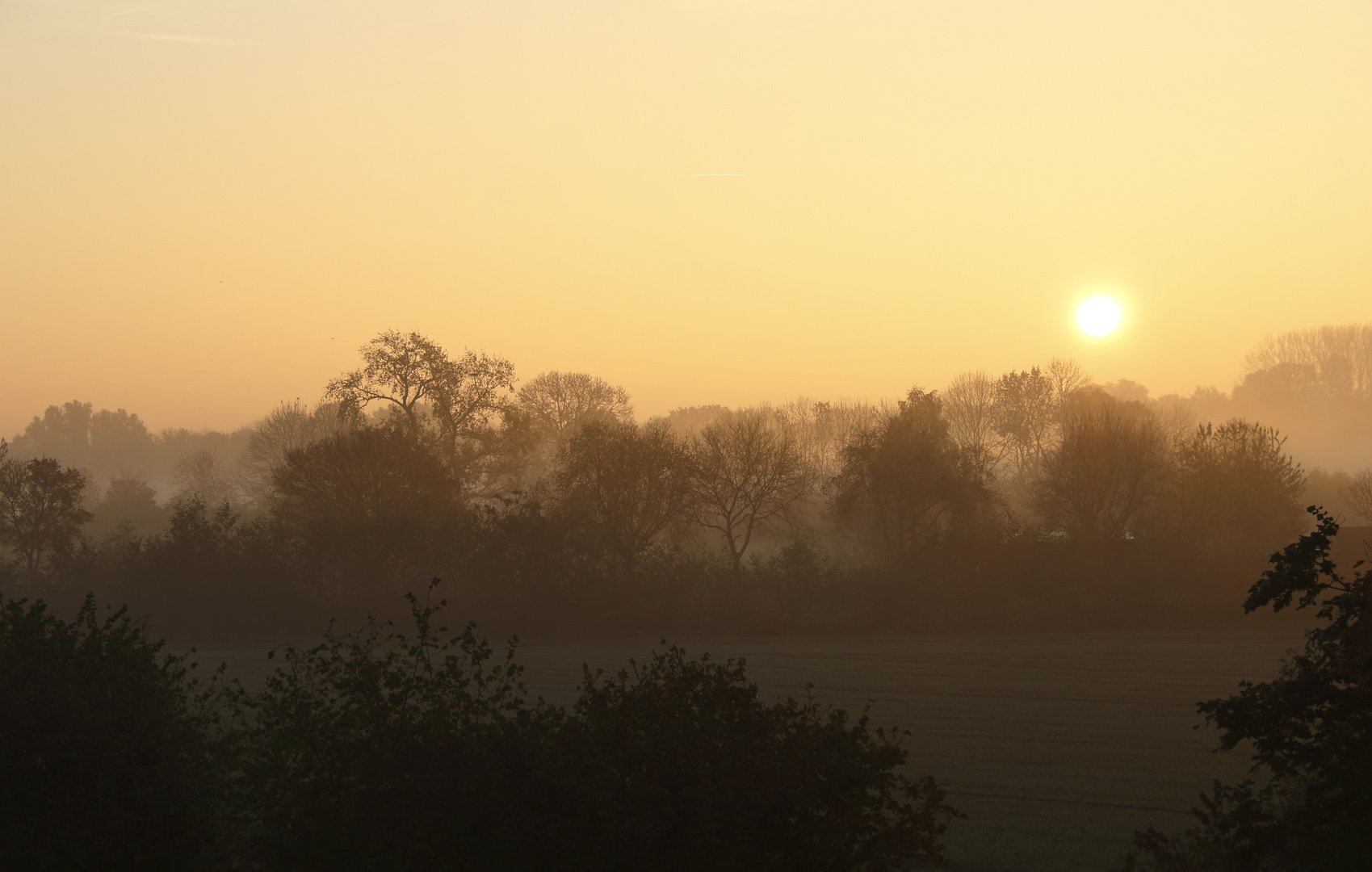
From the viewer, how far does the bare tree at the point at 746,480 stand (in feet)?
168

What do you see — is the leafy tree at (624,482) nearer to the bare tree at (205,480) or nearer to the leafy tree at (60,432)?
the bare tree at (205,480)

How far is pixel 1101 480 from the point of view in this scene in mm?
45531

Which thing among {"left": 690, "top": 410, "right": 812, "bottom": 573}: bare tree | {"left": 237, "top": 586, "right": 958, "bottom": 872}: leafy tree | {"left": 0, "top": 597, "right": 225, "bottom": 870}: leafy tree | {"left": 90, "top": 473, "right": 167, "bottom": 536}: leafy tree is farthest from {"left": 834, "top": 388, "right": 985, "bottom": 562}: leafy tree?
{"left": 90, "top": 473, "right": 167, "bottom": 536}: leafy tree

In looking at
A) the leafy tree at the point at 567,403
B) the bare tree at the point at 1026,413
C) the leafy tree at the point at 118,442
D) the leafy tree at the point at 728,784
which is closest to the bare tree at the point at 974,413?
the bare tree at the point at 1026,413

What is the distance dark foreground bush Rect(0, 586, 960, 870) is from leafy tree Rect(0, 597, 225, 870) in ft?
0.07

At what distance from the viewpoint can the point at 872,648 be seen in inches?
1355

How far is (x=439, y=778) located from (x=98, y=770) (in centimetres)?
339

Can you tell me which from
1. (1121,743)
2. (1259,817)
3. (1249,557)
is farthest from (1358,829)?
(1249,557)

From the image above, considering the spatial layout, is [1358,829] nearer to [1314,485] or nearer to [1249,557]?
[1249,557]

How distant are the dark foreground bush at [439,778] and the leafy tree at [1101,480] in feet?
122

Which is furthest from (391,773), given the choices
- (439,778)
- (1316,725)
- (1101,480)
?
(1101,480)

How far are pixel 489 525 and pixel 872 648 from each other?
56.0 feet

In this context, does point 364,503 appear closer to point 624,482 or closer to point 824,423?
point 624,482

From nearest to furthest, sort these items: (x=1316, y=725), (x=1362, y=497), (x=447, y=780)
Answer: (x=1316, y=725)
(x=447, y=780)
(x=1362, y=497)
